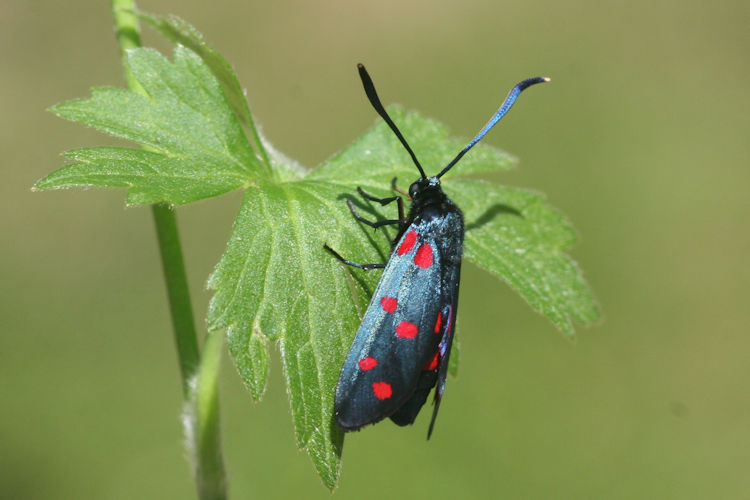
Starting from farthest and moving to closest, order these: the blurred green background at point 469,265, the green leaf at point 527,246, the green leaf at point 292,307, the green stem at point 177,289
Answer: the blurred green background at point 469,265 → the green leaf at point 527,246 → the green stem at point 177,289 → the green leaf at point 292,307

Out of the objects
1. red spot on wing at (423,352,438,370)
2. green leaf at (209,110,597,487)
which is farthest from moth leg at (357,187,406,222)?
red spot on wing at (423,352,438,370)

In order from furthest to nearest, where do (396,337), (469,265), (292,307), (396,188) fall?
1. (469,265)
2. (396,188)
3. (396,337)
4. (292,307)

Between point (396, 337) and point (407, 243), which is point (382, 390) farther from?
point (407, 243)

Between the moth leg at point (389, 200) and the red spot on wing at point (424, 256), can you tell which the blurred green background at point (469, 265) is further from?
the red spot on wing at point (424, 256)

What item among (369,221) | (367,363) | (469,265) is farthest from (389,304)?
(469,265)

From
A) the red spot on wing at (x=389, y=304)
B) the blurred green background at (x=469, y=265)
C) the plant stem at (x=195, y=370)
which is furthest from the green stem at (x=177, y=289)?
the blurred green background at (x=469, y=265)

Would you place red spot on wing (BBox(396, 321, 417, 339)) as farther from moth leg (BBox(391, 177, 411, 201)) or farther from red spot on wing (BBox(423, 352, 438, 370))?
moth leg (BBox(391, 177, 411, 201))

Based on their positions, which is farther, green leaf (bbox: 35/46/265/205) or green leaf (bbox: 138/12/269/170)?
green leaf (bbox: 138/12/269/170)
